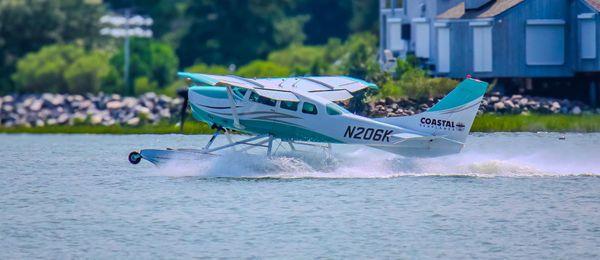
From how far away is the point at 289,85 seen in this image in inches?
1179

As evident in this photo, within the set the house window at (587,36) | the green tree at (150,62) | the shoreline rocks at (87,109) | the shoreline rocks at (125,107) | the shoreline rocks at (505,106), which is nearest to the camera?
the shoreline rocks at (505,106)

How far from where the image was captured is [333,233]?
22953mm

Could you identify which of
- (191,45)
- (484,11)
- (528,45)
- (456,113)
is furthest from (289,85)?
(191,45)

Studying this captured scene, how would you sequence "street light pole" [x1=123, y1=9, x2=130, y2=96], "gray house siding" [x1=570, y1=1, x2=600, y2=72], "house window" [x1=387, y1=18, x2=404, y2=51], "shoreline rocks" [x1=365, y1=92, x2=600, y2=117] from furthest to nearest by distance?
"street light pole" [x1=123, y1=9, x2=130, y2=96] → "house window" [x1=387, y1=18, x2=404, y2=51] → "gray house siding" [x1=570, y1=1, x2=600, y2=72] → "shoreline rocks" [x1=365, y1=92, x2=600, y2=117]

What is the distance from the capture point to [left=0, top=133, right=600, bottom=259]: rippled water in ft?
71.5

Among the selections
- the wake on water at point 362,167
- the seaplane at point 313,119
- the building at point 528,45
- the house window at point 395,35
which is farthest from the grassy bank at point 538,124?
the house window at point 395,35

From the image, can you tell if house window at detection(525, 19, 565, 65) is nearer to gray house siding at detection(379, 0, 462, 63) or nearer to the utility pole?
gray house siding at detection(379, 0, 462, 63)

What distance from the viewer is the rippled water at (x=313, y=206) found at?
2180cm

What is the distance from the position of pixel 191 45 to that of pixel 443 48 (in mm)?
26053

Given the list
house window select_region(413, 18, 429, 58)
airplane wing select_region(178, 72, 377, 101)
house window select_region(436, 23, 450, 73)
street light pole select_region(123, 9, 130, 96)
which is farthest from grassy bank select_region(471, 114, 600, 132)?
street light pole select_region(123, 9, 130, 96)

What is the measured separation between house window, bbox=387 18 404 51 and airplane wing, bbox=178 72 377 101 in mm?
21782

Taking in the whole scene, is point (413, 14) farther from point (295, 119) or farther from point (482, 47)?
point (295, 119)

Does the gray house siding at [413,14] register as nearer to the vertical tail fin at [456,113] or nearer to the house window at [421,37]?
the house window at [421,37]

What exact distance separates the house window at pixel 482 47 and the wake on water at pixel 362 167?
1604cm
